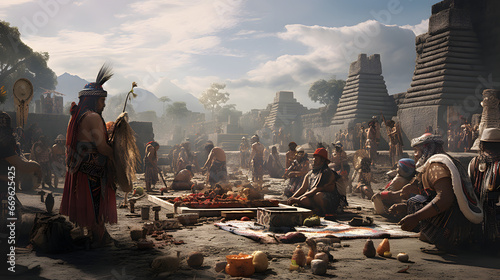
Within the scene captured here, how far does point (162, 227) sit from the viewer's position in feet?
22.0

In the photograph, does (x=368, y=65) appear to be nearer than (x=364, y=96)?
No

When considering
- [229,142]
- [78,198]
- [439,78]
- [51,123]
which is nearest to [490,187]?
[78,198]

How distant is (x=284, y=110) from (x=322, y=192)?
37733mm

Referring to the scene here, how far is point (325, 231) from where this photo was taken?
6.64 meters

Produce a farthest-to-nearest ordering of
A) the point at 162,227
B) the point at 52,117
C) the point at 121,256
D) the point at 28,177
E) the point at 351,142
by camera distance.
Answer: the point at 52,117
the point at 351,142
the point at 28,177
the point at 162,227
the point at 121,256

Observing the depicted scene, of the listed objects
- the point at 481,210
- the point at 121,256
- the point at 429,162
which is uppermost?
the point at 429,162

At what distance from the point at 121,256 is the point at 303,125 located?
3596 cm

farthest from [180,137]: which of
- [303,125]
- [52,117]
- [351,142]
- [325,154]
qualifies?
[325,154]

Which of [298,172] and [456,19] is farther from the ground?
[456,19]

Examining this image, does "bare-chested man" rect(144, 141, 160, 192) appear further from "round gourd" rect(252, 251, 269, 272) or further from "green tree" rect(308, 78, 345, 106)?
"green tree" rect(308, 78, 345, 106)

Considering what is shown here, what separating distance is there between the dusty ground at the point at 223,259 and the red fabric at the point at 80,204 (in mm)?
395

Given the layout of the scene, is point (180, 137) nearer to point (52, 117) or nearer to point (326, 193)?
point (52, 117)

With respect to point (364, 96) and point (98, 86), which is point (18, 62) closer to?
point (364, 96)

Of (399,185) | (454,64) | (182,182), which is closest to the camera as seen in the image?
(399,185)
